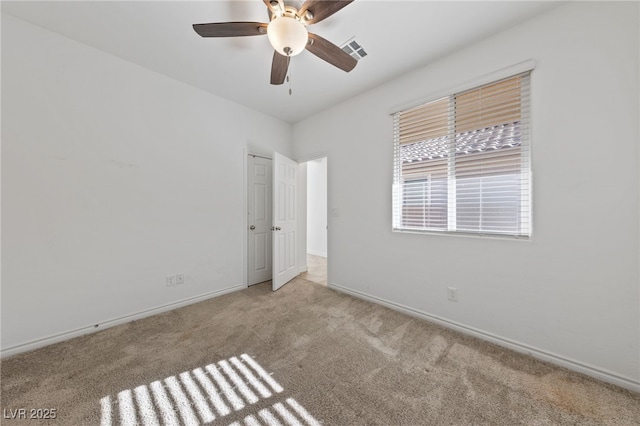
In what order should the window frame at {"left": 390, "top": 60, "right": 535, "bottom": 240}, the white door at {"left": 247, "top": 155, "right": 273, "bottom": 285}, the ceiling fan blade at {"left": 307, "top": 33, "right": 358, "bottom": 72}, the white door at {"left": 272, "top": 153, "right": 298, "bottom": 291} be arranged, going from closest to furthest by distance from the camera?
1. the ceiling fan blade at {"left": 307, "top": 33, "right": 358, "bottom": 72}
2. the window frame at {"left": 390, "top": 60, "right": 535, "bottom": 240}
3. the white door at {"left": 272, "top": 153, "right": 298, "bottom": 291}
4. the white door at {"left": 247, "top": 155, "right": 273, "bottom": 285}

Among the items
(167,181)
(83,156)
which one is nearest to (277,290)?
(167,181)

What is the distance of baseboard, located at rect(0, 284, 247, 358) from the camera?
6.04ft

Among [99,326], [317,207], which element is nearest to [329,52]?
[99,326]

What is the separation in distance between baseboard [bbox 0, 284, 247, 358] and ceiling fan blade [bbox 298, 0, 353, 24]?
3.15 m

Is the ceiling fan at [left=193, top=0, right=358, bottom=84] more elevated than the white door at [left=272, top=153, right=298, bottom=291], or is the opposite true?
the ceiling fan at [left=193, top=0, right=358, bottom=84]

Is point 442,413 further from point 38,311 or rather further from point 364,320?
point 38,311

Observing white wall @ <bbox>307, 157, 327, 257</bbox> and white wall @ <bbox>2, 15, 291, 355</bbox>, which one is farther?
white wall @ <bbox>307, 157, 327, 257</bbox>

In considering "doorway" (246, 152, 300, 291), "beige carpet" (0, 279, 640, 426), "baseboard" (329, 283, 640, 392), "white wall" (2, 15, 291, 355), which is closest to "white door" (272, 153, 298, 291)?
"doorway" (246, 152, 300, 291)

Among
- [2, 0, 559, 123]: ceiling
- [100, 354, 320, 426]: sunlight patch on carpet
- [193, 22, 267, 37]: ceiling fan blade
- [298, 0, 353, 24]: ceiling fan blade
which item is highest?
[2, 0, 559, 123]: ceiling

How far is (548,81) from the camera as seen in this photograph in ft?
5.74

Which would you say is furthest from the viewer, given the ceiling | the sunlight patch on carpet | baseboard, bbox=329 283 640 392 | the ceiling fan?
the ceiling

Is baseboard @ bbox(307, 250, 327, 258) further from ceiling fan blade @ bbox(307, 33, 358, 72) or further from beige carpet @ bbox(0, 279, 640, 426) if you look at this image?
ceiling fan blade @ bbox(307, 33, 358, 72)

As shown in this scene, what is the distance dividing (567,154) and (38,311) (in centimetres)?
450

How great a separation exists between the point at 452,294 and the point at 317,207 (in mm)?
4194
